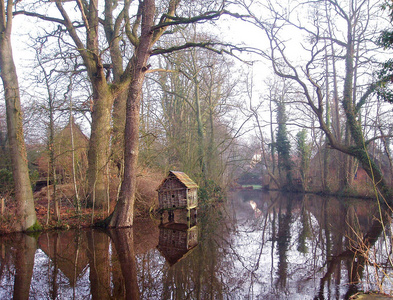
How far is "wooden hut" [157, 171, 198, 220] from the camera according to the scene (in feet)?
41.7

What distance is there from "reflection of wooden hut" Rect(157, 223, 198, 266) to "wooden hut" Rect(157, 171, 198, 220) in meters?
0.86

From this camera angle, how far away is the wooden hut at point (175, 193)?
12.7 metres

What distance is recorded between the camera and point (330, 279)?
18.2 feet

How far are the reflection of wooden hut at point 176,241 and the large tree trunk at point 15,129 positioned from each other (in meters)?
4.13

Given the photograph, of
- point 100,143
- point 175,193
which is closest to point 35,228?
point 100,143

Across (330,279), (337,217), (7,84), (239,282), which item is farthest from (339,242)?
(7,84)

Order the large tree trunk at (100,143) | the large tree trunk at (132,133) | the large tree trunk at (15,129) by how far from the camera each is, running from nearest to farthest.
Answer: the large tree trunk at (15,129)
the large tree trunk at (132,133)
the large tree trunk at (100,143)

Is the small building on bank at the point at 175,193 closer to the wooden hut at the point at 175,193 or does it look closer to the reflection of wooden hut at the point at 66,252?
the wooden hut at the point at 175,193

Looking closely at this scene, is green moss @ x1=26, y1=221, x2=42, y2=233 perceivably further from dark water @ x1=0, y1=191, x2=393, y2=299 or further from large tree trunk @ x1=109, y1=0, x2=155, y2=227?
large tree trunk @ x1=109, y1=0, x2=155, y2=227

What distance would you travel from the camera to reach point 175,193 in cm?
1301

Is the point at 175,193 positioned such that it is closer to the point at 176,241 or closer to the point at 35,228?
the point at 176,241

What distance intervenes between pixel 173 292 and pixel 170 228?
6.69 meters

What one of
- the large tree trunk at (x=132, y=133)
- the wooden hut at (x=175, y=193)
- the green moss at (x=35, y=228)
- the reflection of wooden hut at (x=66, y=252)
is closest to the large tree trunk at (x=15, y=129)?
the green moss at (x=35, y=228)

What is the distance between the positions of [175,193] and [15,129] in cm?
603
